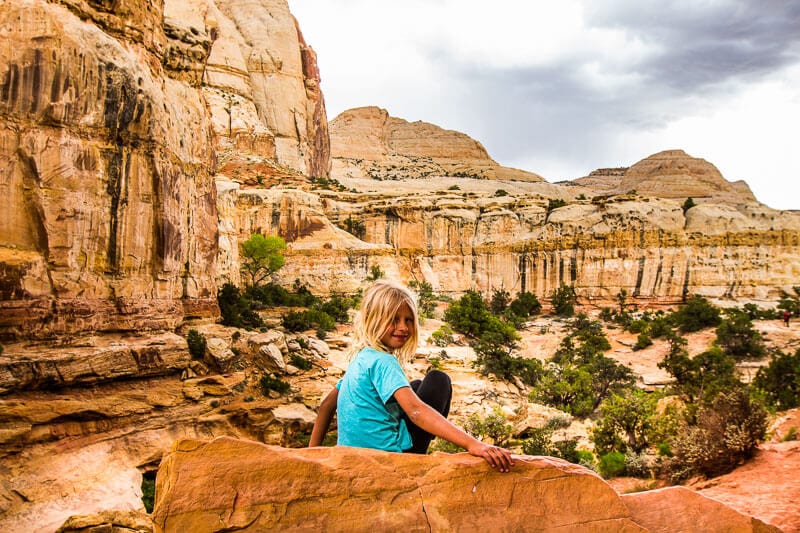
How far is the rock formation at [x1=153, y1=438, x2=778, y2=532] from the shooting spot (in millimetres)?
2379

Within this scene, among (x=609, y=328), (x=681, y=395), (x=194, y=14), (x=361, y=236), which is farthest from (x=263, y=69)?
(x=681, y=395)

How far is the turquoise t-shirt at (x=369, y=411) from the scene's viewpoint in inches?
111

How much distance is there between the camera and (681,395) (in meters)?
18.3

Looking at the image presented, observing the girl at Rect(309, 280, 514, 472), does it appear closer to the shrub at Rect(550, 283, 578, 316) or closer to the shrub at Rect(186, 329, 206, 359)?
the shrub at Rect(186, 329, 206, 359)

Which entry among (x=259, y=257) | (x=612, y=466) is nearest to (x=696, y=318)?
(x=612, y=466)

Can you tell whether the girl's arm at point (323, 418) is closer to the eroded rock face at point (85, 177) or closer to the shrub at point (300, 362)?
the eroded rock face at point (85, 177)

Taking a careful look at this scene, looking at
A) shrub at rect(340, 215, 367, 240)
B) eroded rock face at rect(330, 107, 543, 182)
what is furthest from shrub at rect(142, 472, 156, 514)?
eroded rock face at rect(330, 107, 543, 182)

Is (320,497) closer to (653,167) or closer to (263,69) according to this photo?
(263,69)

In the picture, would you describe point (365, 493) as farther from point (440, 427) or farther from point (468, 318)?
point (468, 318)

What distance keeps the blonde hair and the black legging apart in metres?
0.18

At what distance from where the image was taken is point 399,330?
293 cm

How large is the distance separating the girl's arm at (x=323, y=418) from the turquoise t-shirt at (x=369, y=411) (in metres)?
0.28

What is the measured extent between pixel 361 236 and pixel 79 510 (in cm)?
3958

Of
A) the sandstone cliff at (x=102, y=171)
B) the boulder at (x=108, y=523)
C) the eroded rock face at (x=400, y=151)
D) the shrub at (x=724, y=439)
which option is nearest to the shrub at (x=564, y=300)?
the sandstone cliff at (x=102, y=171)
